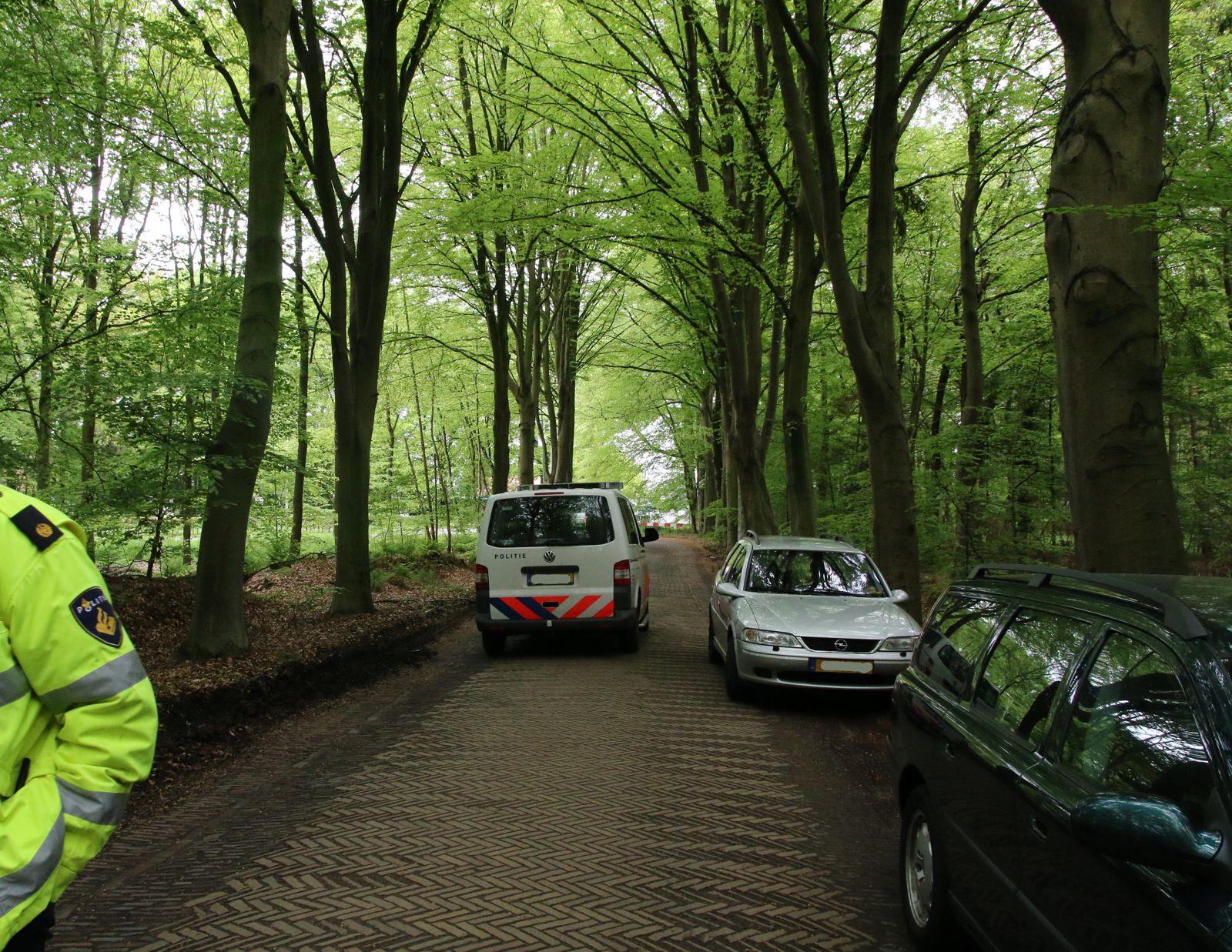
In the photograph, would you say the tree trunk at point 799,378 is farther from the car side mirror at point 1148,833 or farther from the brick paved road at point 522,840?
the car side mirror at point 1148,833

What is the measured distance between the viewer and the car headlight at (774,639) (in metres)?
7.64

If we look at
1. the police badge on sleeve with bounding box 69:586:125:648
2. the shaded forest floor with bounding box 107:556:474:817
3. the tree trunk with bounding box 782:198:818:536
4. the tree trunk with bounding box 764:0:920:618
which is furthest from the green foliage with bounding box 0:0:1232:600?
the police badge on sleeve with bounding box 69:586:125:648

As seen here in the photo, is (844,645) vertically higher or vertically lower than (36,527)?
lower

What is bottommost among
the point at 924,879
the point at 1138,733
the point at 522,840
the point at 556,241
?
the point at 522,840

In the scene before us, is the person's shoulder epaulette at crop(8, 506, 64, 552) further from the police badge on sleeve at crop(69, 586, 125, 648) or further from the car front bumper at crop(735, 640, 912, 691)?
the car front bumper at crop(735, 640, 912, 691)

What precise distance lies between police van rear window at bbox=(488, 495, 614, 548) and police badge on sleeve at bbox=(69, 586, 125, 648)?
8706 millimetres

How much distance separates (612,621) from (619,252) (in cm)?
1238

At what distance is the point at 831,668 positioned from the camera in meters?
7.53

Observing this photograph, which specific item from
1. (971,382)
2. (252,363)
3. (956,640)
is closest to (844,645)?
(956,640)

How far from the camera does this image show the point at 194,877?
4156 mm

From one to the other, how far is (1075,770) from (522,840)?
3114 mm

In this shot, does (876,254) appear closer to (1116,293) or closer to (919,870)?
(1116,293)

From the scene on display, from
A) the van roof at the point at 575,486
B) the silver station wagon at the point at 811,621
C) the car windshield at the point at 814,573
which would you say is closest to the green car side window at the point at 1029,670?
the silver station wagon at the point at 811,621

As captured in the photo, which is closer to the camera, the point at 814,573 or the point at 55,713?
the point at 55,713
